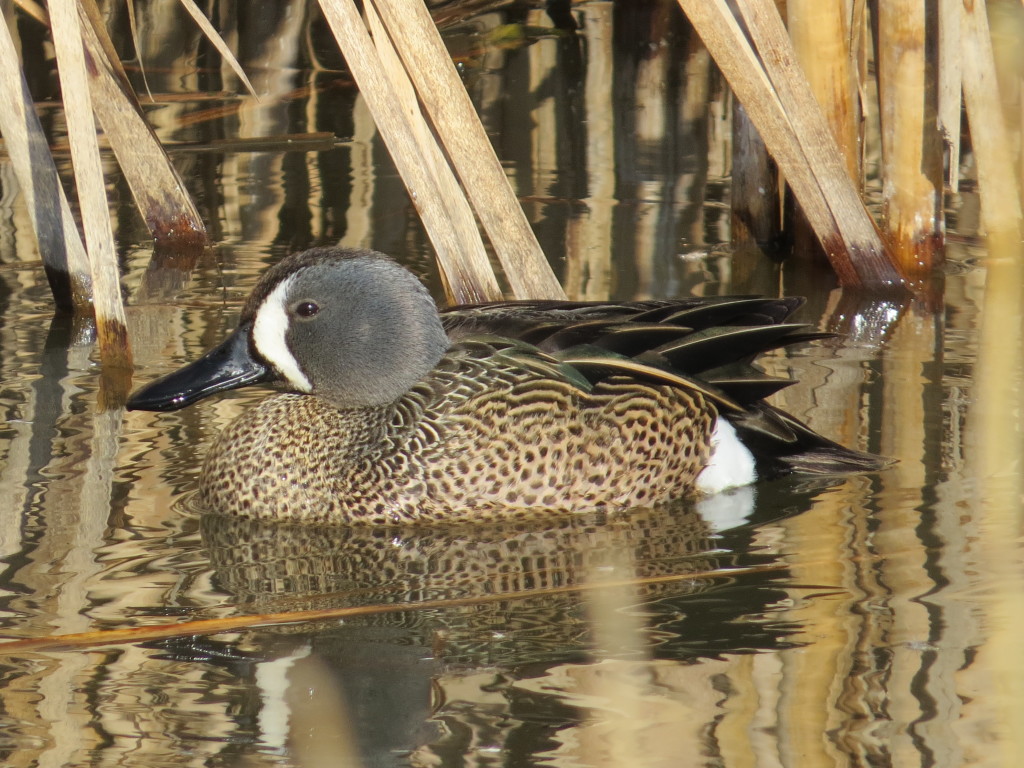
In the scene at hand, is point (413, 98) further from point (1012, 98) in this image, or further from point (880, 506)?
point (1012, 98)

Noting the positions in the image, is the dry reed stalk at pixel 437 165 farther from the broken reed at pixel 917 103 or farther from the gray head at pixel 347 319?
the broken reed at pixel 917 103

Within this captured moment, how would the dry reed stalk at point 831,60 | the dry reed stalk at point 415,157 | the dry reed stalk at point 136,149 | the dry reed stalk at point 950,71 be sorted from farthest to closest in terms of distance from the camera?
the dry reed stalk at point 136,149 < the dry reed stalk at point 831,60 < the dry reed stalk at point 950,71 < the dry reed stalk at point 415,157

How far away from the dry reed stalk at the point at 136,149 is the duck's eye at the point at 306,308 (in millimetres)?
1787

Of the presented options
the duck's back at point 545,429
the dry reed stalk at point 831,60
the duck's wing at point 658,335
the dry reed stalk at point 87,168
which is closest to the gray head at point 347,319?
the duck's back at point 545,429

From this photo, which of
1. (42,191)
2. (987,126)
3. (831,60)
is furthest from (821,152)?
(42,191)

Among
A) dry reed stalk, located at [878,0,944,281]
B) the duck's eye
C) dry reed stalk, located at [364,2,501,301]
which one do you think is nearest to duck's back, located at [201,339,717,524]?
the duck's eye

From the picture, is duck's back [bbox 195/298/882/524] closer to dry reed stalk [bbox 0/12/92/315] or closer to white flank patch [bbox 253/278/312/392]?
white flank patch [bbox 253/278/312/392]

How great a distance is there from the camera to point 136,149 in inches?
260

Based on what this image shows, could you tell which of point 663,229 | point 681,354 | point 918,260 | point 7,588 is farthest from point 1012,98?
point 7,588

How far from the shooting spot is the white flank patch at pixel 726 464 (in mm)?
5035

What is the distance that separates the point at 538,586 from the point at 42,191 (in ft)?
9.21

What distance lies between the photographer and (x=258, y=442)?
4965 mm

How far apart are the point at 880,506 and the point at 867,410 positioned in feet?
2.51

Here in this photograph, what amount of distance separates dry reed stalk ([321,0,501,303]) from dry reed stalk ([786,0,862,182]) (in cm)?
157
